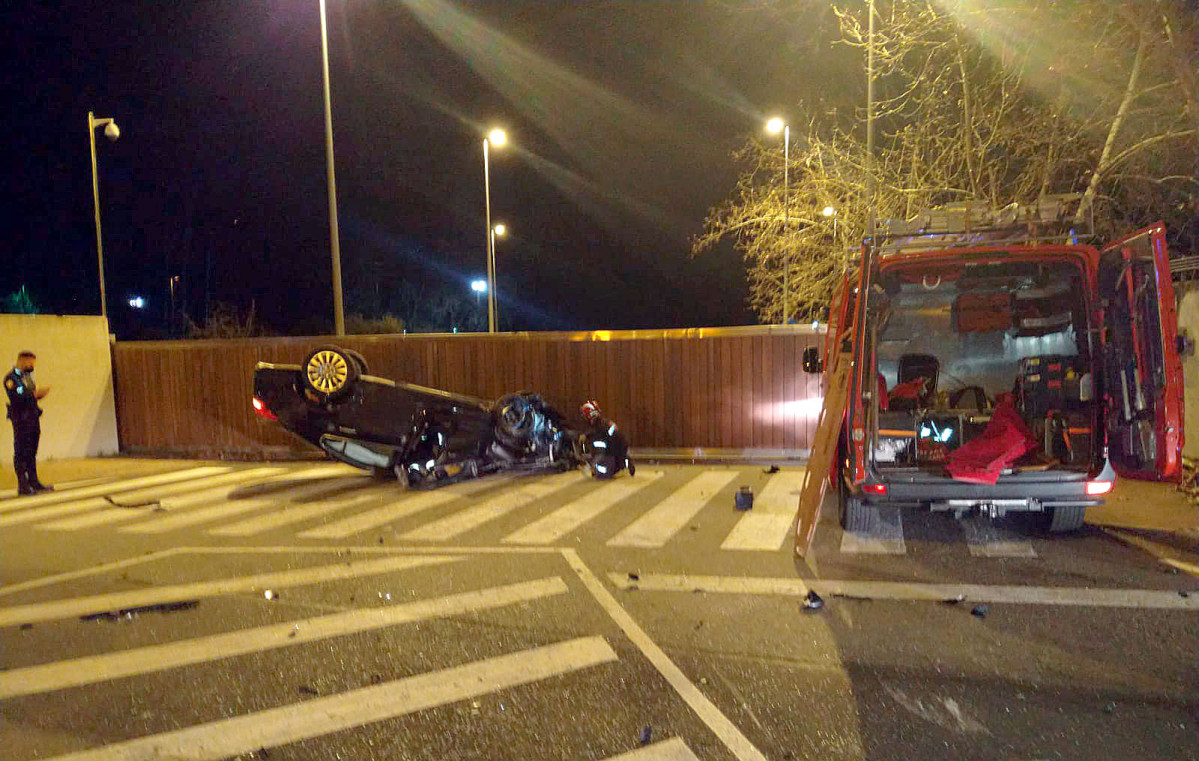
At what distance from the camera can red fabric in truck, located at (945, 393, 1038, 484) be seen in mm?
6312

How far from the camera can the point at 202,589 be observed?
6020 mm

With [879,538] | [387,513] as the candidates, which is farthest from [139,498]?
[879,538]

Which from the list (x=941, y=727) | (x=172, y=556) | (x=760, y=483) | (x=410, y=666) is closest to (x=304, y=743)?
(x=410, y=666)

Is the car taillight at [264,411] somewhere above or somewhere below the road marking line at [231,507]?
above

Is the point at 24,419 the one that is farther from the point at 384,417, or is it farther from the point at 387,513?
the point at 387,513

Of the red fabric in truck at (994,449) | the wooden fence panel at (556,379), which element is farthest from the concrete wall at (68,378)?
the red fabric in truck at (994,449)

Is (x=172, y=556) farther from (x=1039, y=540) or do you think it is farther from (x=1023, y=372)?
(x=1023, y=372)

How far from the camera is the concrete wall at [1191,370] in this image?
8.77 metres

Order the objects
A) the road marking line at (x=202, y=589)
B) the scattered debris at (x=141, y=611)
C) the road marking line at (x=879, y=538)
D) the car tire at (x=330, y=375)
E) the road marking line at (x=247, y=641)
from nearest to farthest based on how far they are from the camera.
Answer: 1. the road marking line at (x=247, y=641)
2. the scattered debris at (x=141, y=611)
3. the road marking line at (x=202, y=589)
4. the road marking line at (x=879, y=538)
5. the car tire at (x=330, y=375)

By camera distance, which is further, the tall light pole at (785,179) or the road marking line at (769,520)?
the tall light pole at (785,179)

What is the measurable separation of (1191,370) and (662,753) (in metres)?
8.77

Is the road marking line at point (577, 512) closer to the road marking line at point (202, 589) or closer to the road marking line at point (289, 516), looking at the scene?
the road marking line at point (202, 589)

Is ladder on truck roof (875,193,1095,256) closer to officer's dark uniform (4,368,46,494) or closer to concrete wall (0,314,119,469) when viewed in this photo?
officer's dark uniform (4,368,46,494)

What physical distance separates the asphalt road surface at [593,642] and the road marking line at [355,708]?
2 cm
